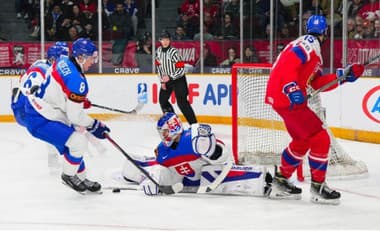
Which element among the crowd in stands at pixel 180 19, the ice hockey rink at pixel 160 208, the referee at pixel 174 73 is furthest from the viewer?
the crowd in stands at pixel 180 19

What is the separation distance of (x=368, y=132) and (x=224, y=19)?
10.5ft

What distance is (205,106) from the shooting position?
388 inches

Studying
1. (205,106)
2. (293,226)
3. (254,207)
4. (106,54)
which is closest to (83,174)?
(254,207)

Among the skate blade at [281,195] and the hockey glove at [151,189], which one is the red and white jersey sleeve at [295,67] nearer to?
the skate blade at [281,195]

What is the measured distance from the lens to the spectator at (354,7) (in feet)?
28.5

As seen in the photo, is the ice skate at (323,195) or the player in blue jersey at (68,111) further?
the player in blue jersey at (68,111)

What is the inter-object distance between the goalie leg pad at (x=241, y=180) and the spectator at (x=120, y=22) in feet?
18.9

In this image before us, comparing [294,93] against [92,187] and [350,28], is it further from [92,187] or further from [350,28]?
[350,28]

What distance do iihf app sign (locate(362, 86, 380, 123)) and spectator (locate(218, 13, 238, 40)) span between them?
2.91 meters

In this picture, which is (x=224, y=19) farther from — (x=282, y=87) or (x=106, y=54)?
(x=282, y=87)

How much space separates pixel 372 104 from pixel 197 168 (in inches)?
126

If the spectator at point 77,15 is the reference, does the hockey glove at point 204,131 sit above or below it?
below

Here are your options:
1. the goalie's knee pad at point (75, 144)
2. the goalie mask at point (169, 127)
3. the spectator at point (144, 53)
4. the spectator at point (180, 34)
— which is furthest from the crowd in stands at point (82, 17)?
the goalie mask at point (169, 127)

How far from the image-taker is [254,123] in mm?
6422
